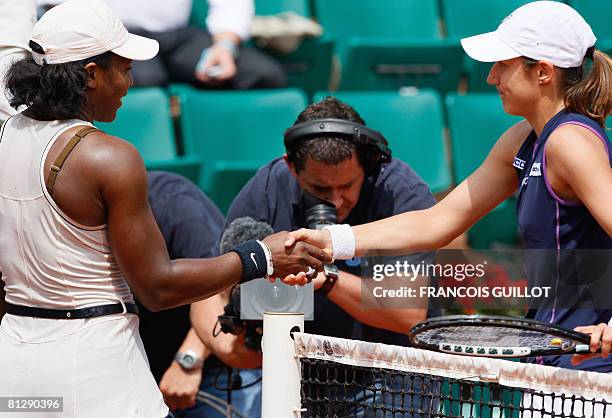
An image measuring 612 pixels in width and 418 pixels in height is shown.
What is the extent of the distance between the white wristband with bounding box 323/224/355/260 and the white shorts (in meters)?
0.93

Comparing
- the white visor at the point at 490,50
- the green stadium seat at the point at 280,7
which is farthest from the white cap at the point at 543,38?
the green stadium seat at the point at 280,7

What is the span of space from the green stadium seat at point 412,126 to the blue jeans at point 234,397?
209 centimetres

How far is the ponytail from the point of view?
2955 mm

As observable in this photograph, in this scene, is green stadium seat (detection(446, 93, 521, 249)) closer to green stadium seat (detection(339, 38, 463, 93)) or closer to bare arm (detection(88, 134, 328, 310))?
green stadium seat (detection(339, 38, 463, 93))

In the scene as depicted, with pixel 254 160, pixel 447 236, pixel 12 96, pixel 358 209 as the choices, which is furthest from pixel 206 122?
pixel 12 96

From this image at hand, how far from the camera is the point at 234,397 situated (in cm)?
445

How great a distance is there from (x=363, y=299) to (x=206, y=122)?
2606 mm

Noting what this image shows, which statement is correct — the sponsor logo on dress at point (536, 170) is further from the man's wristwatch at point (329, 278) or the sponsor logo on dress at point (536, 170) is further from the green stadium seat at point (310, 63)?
the green stadium seat at point (310, 63)

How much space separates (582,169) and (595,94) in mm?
302

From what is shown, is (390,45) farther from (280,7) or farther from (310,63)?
(280,7)

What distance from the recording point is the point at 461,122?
6.29 meters

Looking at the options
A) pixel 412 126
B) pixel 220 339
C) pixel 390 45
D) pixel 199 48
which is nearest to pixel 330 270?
pixel 220 339

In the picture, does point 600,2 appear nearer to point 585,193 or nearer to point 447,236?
point 447,236

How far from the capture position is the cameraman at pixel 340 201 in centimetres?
371
